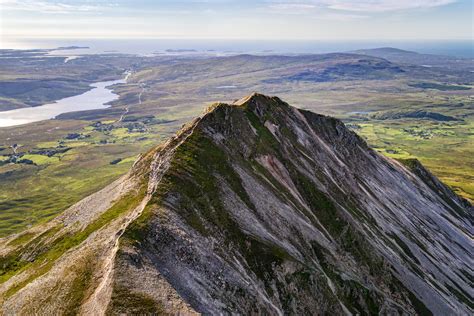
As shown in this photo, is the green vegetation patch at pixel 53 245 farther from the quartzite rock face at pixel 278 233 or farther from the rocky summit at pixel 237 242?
the quartzite rock face at pixel 278 233

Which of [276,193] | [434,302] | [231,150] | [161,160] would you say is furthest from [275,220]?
[434,302]

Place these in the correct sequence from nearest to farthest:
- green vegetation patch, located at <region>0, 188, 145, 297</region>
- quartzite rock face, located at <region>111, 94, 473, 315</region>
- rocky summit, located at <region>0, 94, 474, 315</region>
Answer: rocky summit, located at <region>0, 94, 474, 315</region>, quartzite rock face, located at <region>111, 94, 473, 315</region>, green vegetation patch, located at <region>0, 188, 145, 297</region>

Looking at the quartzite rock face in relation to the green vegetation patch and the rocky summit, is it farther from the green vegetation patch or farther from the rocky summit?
the green vegetation patch

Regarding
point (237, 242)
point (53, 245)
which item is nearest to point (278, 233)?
point (237, 242)

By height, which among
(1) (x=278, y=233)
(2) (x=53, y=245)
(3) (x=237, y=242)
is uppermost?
(3) (x=237, y=242)

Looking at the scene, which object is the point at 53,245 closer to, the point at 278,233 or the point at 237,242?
the point at 237,242

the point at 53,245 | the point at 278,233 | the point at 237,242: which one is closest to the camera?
the point at 237,242

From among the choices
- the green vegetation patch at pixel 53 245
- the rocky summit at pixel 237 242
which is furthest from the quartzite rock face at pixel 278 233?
the green vegetation patch at pixel 53 245

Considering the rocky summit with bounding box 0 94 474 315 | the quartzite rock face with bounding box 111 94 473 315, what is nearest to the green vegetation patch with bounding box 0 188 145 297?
the rocky summit with bounding box 0 94 474 315

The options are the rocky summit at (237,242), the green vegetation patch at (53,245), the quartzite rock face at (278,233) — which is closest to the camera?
the rocky summit at (237,242)
